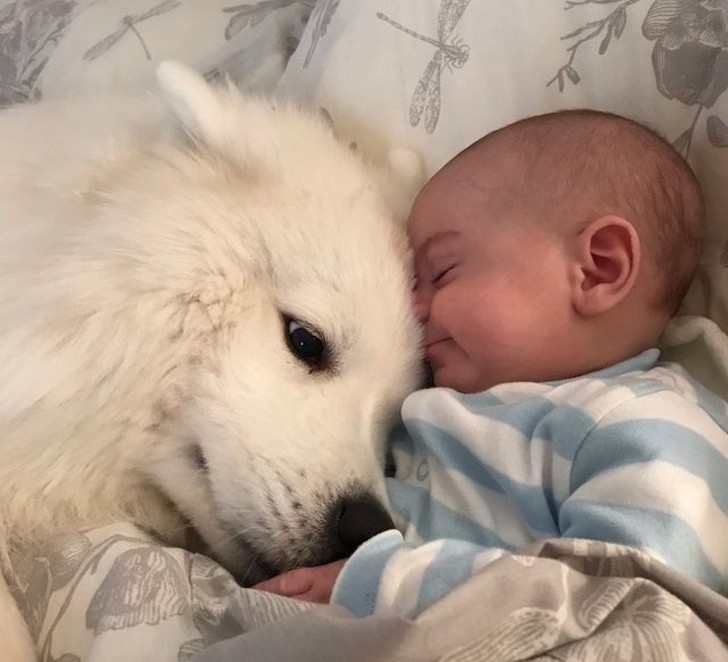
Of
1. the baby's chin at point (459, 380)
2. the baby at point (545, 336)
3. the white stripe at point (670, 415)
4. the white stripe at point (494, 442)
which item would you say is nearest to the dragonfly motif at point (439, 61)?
the baby at point (545, 336)

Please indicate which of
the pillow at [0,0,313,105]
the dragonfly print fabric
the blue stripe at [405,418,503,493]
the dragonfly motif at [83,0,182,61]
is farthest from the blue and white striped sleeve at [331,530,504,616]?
the dragonfly motif at [83,0,182,61]

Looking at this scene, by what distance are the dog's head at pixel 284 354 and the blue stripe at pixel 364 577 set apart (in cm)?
18

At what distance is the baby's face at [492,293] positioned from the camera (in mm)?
1198

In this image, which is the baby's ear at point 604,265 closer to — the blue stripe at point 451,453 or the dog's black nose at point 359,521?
the blue stripe at point 451,453

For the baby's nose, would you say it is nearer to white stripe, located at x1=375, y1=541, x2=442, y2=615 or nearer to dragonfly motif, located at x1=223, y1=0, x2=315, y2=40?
white stripe, located at x1=375, y1=541, x2=442, y2=615

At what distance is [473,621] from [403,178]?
3.02 feet

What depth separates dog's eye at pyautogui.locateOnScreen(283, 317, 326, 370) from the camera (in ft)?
3.93

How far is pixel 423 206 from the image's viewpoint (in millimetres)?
1330

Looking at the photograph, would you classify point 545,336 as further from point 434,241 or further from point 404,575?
point 404,575

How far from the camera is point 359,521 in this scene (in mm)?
1098

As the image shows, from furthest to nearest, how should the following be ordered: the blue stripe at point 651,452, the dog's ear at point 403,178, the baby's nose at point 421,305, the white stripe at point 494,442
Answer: the dog's ear at point 403,178 < the baby's nose at point 421,305 < the white stripe at point 494,442 < the blue stripe at point 651,452

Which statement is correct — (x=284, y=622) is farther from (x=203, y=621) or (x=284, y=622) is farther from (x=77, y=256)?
(x=77, y=256)

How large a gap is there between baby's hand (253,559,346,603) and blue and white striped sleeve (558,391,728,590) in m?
0.27

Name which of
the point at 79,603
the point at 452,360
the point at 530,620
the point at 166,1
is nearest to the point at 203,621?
the point at 79,603
